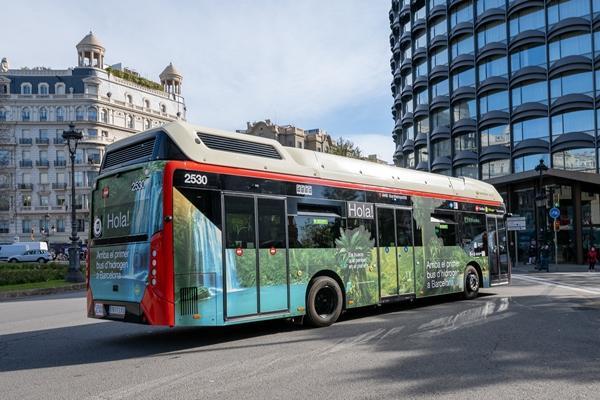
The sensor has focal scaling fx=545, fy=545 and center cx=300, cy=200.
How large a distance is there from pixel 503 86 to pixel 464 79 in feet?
16.5

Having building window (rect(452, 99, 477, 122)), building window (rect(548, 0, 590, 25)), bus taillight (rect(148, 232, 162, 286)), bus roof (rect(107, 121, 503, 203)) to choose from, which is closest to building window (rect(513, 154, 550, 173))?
building window (rect(452, 99, 477, 122))

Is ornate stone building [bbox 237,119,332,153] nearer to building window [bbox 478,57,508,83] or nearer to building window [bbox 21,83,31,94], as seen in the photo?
building window [bbox 21,83,31,94]

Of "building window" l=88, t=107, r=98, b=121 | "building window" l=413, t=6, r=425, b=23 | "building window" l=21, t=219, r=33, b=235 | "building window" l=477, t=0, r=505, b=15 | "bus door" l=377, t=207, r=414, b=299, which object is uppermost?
"building window" l=413, t=6, r=425, b=23

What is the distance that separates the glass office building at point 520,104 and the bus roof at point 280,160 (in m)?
23.6

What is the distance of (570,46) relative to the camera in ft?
144

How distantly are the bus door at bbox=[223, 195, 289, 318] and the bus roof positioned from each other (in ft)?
2.08

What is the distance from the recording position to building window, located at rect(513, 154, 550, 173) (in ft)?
146

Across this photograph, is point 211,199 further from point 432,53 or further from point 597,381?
point 432,53

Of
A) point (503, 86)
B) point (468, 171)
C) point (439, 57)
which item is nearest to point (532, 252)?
point (468, 171)

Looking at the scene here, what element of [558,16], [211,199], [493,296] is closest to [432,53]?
[558,16]

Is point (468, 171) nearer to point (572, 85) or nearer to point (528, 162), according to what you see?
point (528, 162)

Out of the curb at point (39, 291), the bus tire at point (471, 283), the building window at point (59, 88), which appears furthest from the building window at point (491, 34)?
the building window at point (59, 88)

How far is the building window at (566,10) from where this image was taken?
142 feet

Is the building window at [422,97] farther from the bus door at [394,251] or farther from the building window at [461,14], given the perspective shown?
the bus door at [394,251]
